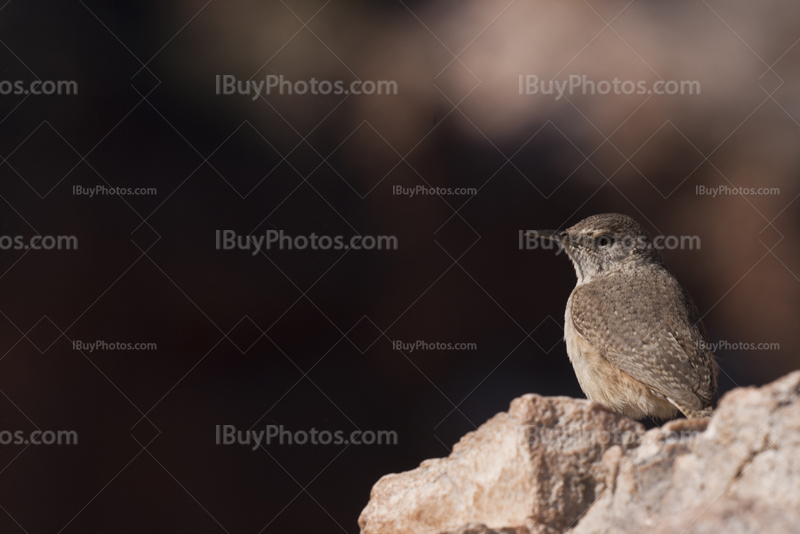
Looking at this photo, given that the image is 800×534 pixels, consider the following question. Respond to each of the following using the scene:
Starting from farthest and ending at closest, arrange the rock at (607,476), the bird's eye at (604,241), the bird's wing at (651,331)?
the bird's eye at (604,241) → the bird's wing at (651,331) → the rock at (607,476)

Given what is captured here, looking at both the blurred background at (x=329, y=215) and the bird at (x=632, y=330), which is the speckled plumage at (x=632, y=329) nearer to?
the bird at (x=632, y=330)

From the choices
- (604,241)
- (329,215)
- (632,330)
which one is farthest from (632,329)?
(329,215)

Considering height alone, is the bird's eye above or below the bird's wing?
above

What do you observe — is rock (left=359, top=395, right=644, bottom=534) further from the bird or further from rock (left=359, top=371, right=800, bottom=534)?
the bird

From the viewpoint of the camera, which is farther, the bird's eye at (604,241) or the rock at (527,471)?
the bird's eye at (604,241)

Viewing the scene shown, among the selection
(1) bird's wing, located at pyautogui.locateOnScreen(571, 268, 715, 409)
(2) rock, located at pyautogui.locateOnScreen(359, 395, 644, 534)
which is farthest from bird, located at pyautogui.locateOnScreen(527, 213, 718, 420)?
(2) rock, located at pyautogui.locateOnScreen(359, 395, 644, 534)

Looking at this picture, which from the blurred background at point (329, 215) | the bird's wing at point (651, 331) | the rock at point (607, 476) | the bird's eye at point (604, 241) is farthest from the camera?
the blurred background at point (329, 215)

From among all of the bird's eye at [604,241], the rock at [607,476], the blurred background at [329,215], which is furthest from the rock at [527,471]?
the blurred background at [329,215]

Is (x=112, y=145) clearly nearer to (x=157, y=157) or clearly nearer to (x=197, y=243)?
(x=157, y=157)
